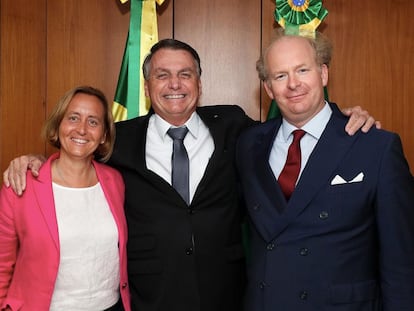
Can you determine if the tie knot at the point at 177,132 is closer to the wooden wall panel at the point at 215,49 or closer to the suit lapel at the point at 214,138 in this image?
the suit lapel at the point at 214,138

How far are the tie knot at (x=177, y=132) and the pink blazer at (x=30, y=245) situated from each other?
0.48m

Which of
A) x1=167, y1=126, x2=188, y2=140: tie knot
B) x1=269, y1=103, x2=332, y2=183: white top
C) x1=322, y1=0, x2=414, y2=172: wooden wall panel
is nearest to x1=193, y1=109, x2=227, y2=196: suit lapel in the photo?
x1=167, y1=126, x2=188, y2=140: tie knot

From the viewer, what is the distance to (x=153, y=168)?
6.12 feet

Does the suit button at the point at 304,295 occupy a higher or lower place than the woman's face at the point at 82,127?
lower

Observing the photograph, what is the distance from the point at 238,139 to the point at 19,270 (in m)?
1.02

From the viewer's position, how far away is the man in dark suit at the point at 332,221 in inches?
56.9

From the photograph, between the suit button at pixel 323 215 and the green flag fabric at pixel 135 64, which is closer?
the suit button at pixel 323 215

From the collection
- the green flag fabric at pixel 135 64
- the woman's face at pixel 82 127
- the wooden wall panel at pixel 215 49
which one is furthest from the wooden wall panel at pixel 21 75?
the woman's face at pixel 82 127

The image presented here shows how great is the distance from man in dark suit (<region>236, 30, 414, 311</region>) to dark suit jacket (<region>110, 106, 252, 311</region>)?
209 mm

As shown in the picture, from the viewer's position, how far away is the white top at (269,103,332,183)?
163cm

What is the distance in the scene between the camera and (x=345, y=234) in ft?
4.82

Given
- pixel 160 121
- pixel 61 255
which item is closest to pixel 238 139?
pixel 160 121

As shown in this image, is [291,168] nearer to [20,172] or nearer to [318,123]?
[318,123]

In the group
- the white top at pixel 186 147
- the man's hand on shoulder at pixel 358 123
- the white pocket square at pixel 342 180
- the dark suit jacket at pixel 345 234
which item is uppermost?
the man's hand on shoulder at pixel 358 123
